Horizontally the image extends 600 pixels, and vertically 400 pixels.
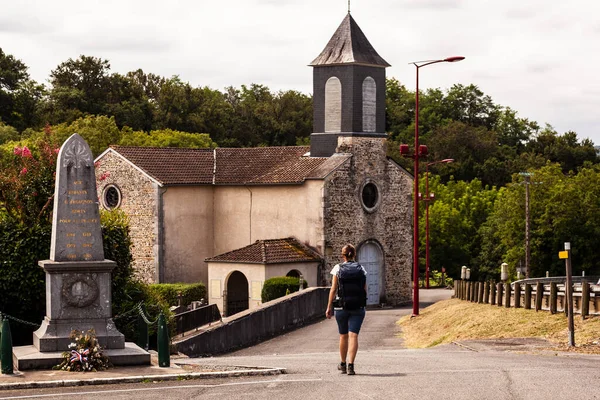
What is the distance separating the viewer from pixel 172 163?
54.0 meters

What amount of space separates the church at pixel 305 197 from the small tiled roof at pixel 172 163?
0.07 m

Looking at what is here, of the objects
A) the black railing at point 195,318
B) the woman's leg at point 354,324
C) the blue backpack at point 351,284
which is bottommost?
the black railing at point 195,318

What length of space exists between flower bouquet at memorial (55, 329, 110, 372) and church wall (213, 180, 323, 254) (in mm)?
32308

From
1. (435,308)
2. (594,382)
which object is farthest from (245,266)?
(594,382)

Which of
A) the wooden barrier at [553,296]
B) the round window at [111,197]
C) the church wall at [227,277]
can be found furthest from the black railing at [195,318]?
the round window at [111,197]

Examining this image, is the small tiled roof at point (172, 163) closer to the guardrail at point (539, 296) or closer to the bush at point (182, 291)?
the bush at point (182, 291)

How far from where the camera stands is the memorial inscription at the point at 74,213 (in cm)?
1912

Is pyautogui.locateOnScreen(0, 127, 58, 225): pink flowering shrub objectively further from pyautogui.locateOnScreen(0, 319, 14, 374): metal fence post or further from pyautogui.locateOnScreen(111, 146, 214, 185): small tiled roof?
pyautogui.locateOnScreen(111, 146, 214, 185): small tiled roof

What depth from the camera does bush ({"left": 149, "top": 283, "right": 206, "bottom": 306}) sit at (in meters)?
47.6

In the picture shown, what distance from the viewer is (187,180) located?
174 ft

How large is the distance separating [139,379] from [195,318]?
15.8 meters

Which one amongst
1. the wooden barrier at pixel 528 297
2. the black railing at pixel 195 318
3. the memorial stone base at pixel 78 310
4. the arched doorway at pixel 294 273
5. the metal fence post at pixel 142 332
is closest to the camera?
the memorial stone base at pixel 78 310

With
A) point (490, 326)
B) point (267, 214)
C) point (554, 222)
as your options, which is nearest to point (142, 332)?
point (490, 326)

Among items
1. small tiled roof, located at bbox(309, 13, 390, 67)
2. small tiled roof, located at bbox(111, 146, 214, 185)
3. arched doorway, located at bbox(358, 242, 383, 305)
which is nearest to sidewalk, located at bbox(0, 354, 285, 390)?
small tiled roof, located at bbox(111, 146, 214, 185)
